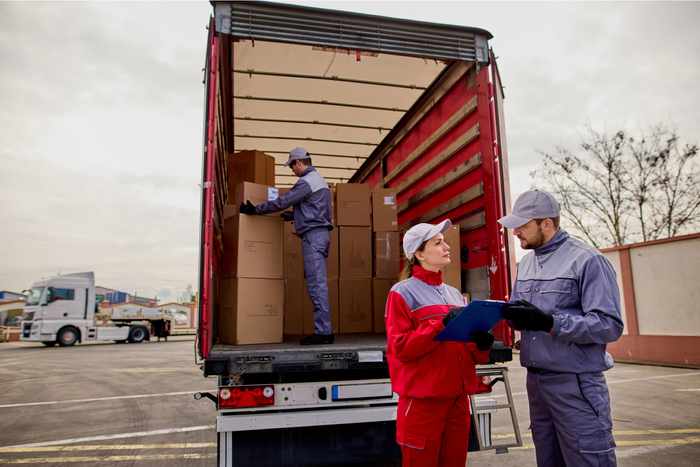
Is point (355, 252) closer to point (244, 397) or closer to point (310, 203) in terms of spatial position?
point (310, 203)

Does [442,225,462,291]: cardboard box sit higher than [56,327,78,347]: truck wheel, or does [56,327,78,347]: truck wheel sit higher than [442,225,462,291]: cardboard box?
[442,225,462,291]: cardboard box

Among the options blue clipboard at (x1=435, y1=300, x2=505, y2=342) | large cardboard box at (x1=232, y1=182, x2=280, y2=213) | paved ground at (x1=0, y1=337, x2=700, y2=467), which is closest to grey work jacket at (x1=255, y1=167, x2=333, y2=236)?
large cardboard box at (x1=232, y1=182, x2=280, y2=213)

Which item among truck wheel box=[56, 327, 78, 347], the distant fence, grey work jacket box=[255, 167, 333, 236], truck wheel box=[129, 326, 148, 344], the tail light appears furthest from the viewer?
truck wheel box=[129, 326, 148, 344]

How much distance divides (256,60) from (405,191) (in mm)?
2006

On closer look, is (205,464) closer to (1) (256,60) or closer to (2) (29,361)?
(1) (256,60)

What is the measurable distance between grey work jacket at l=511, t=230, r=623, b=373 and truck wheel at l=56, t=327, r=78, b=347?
20288 mm

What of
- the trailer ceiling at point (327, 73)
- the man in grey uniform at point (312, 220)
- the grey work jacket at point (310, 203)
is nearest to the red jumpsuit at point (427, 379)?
the man in grey uniform at point (312, 220)

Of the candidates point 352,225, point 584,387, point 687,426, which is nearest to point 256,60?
point 352,225

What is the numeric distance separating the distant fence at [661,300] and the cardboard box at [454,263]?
855 cm

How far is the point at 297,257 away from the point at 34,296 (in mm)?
17943

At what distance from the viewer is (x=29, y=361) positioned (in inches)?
518

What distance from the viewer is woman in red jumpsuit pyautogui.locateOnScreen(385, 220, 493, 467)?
73.8 inches

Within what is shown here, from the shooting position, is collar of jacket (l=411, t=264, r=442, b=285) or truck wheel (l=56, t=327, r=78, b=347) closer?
collar of jacket (l=411, t=264, r=442, b=285)

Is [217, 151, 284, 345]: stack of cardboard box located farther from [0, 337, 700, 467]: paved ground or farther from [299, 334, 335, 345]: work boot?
[0, 337, 700, 467]: paved ground
